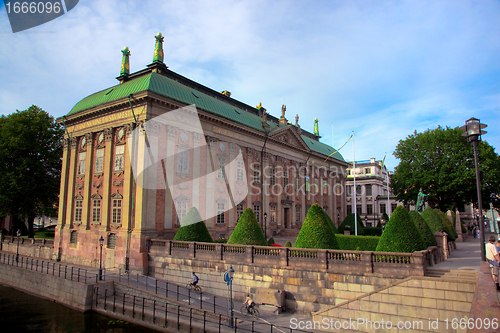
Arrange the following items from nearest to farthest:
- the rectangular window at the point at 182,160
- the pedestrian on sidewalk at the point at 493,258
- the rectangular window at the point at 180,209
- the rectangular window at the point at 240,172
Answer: the pedestrian on sidewalk at the point at 493,258 → the rectangular window at the point at 180,209 → the rectangular window at the point at 182,160 → the rectangular window at the point at 240,172

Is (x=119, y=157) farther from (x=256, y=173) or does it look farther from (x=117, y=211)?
(x=256, y=173)

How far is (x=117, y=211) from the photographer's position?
3034cm

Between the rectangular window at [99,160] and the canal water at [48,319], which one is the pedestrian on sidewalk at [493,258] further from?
the rectangular window at [99,160]

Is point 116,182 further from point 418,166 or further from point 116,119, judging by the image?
point 418,166

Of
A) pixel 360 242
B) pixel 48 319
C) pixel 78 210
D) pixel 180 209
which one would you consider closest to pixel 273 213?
pixel 360 242

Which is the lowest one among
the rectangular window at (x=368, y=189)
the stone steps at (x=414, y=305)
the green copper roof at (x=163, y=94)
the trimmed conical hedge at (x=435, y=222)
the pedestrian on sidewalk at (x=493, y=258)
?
the stone steps at (x=414, y=305)

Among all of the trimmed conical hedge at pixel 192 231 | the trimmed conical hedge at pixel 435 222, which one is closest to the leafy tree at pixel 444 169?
the trimmed conical hedge at pixel 435 222

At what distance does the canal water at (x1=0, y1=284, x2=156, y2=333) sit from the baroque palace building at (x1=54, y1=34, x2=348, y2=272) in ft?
20.2

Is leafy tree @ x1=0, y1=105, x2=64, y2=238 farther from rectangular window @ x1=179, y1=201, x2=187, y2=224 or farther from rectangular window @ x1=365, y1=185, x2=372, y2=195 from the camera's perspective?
rectangular window @ x1=365, y1=185, x2=372, y2=195

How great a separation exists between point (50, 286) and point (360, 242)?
24.3 metres

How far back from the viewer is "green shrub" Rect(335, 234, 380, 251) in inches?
1147

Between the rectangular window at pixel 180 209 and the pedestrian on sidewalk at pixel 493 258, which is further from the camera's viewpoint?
the rectangular window at pixel 180 209

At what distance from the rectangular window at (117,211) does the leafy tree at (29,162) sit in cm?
1610

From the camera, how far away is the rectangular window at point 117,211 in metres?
30.1
